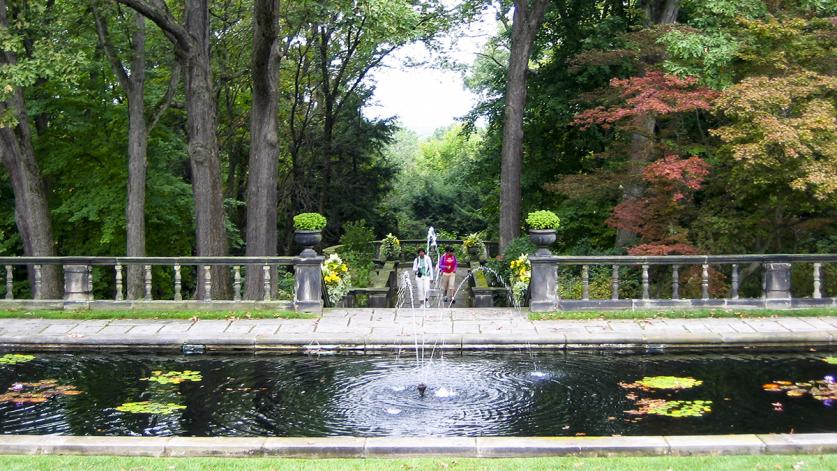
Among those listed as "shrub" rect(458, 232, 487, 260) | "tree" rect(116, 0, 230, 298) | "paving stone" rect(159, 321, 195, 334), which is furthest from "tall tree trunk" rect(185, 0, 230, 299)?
"shrub" rect(458, 232, 487, 260)

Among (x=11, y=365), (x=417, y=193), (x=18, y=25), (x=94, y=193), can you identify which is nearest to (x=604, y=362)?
(x=11, y=365)

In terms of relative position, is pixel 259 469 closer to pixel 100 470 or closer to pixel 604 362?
pixel 100 470

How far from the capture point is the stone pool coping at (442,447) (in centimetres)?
705

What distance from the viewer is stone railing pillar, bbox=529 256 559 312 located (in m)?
15.0

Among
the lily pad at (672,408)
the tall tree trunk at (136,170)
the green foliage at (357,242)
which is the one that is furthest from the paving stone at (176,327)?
the green foliage at (357,242)

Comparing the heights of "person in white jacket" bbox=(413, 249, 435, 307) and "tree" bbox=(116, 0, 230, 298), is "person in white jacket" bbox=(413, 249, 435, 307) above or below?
below

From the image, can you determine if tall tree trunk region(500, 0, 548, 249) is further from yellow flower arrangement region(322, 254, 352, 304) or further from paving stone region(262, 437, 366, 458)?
paving stone region(262, 437, 366, 458)

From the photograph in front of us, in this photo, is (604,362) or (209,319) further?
(209,319)

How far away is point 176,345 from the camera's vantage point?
42.6ft

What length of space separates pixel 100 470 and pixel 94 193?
17.0 m

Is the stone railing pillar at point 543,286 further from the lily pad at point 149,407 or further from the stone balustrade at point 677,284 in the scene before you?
the lily pad at point 149,407

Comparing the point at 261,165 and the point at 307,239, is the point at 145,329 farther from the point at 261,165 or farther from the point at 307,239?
the point at 261,165

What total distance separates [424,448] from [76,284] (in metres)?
10.7

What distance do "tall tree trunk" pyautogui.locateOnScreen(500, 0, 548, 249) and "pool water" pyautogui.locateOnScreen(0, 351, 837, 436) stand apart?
9888 millimetres
